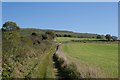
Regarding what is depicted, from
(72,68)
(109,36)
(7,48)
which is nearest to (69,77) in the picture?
(72,68)

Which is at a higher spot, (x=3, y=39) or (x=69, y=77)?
(x=3, y=39)

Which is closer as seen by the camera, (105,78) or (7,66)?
(105,78)

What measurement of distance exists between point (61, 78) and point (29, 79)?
8.05 feet

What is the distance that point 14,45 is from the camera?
3017 centimetres

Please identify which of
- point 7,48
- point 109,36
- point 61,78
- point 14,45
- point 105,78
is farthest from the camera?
point 109,36

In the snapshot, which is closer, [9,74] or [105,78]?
[105,78]

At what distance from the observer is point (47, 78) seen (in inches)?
845

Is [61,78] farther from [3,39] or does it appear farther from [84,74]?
[3,39]

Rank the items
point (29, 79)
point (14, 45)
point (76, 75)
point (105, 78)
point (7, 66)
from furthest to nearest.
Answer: point (14, 45) < point (7, 66) < point (29, 79) < point (76, 75) < point (105, 78)

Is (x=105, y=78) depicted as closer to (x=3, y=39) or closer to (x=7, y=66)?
(x=7, y=66)

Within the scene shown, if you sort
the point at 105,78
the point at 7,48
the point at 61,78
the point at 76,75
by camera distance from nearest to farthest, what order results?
the point at 105,78, the point at 76,75, the point at 61,78, the point at 7,48

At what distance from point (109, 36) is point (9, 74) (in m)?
127

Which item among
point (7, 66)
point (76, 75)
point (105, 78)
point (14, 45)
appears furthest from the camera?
point (14, 45)

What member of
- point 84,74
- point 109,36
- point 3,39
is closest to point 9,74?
point 84,74
